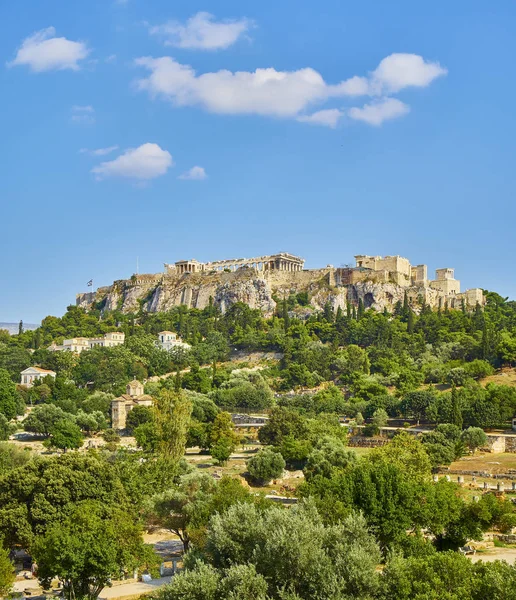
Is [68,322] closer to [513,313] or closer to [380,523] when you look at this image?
[513,313]

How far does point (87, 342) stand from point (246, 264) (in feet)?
107

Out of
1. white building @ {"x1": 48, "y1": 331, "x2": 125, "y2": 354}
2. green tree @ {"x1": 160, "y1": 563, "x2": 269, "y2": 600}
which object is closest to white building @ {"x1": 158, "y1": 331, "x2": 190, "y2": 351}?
white building @ {"x1": 48, "y1": 331, "x2": 125, "y2": 354}

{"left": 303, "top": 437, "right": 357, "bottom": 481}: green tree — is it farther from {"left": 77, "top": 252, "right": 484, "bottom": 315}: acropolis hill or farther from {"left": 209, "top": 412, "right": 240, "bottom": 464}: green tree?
{"left": 77, "top": 252, "right": 484, "bottom": 315}: acropolis hill

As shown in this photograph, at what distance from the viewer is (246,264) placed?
397 feet

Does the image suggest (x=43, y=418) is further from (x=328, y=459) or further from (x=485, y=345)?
(x=485, y=345)

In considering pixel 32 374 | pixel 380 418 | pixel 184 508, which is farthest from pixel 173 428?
pixel 32 374

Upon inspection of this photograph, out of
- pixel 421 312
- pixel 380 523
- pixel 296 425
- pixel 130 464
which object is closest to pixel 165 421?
pixel 130 464

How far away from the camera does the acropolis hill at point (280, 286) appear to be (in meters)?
103

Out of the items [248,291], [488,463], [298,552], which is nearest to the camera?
[298,552]

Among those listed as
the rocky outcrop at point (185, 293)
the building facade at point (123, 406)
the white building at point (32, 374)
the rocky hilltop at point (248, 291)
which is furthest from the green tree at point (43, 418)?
the rocky outcrop at point (185, 293)

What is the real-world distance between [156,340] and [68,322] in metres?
21.9

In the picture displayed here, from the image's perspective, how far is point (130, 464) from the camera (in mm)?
36375

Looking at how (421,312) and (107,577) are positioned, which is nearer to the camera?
(107,577)

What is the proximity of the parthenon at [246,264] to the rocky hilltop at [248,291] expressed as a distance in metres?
2.58
